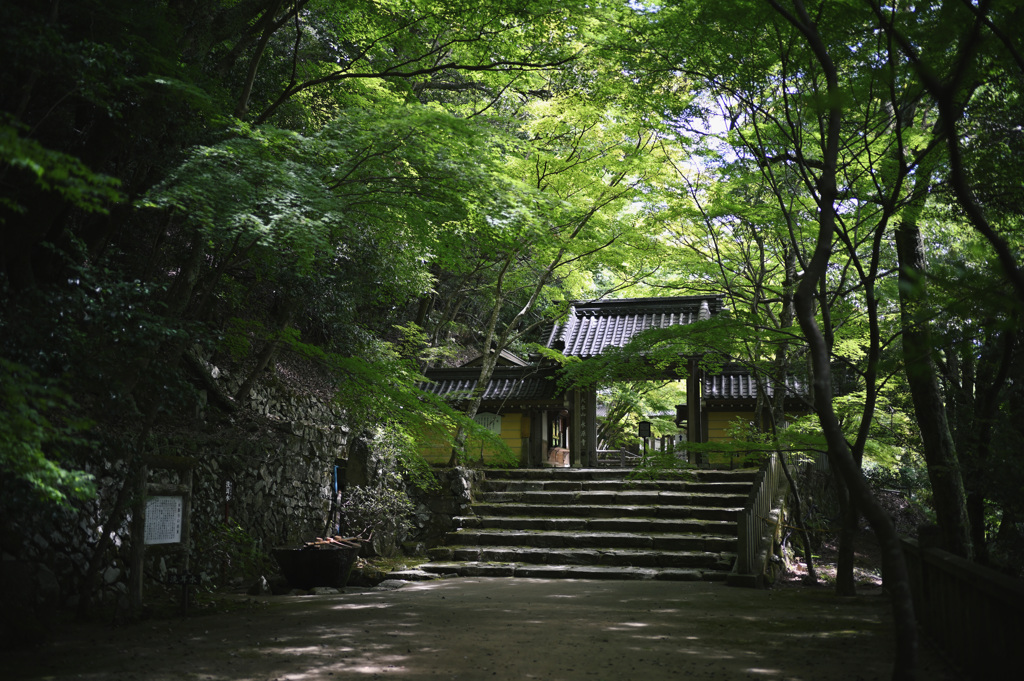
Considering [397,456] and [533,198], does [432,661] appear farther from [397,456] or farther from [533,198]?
[397,456]

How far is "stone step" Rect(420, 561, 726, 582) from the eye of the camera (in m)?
10.5

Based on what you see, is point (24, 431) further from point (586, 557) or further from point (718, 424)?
point (718, 424)

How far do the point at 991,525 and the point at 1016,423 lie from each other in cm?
414

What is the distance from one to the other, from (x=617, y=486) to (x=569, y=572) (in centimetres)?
388

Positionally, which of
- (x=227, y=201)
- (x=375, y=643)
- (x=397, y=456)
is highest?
(x=227, y=201)

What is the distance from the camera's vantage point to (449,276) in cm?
1883

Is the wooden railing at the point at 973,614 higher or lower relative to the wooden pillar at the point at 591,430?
lower

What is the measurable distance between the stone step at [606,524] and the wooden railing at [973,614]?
6.45m

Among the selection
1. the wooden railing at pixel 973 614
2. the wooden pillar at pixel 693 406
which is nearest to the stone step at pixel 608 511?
the wooden pillar at pixel 693 406

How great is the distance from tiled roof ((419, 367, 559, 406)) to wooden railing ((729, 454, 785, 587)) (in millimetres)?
6071

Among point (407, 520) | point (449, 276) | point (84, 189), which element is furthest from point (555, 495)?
point (84, 189)

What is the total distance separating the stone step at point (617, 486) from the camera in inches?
539

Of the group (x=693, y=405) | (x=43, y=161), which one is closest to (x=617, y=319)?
(x=693, y=405)

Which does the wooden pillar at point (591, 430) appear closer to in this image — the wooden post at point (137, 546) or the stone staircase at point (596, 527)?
the stone staircase at point (596, 527)
